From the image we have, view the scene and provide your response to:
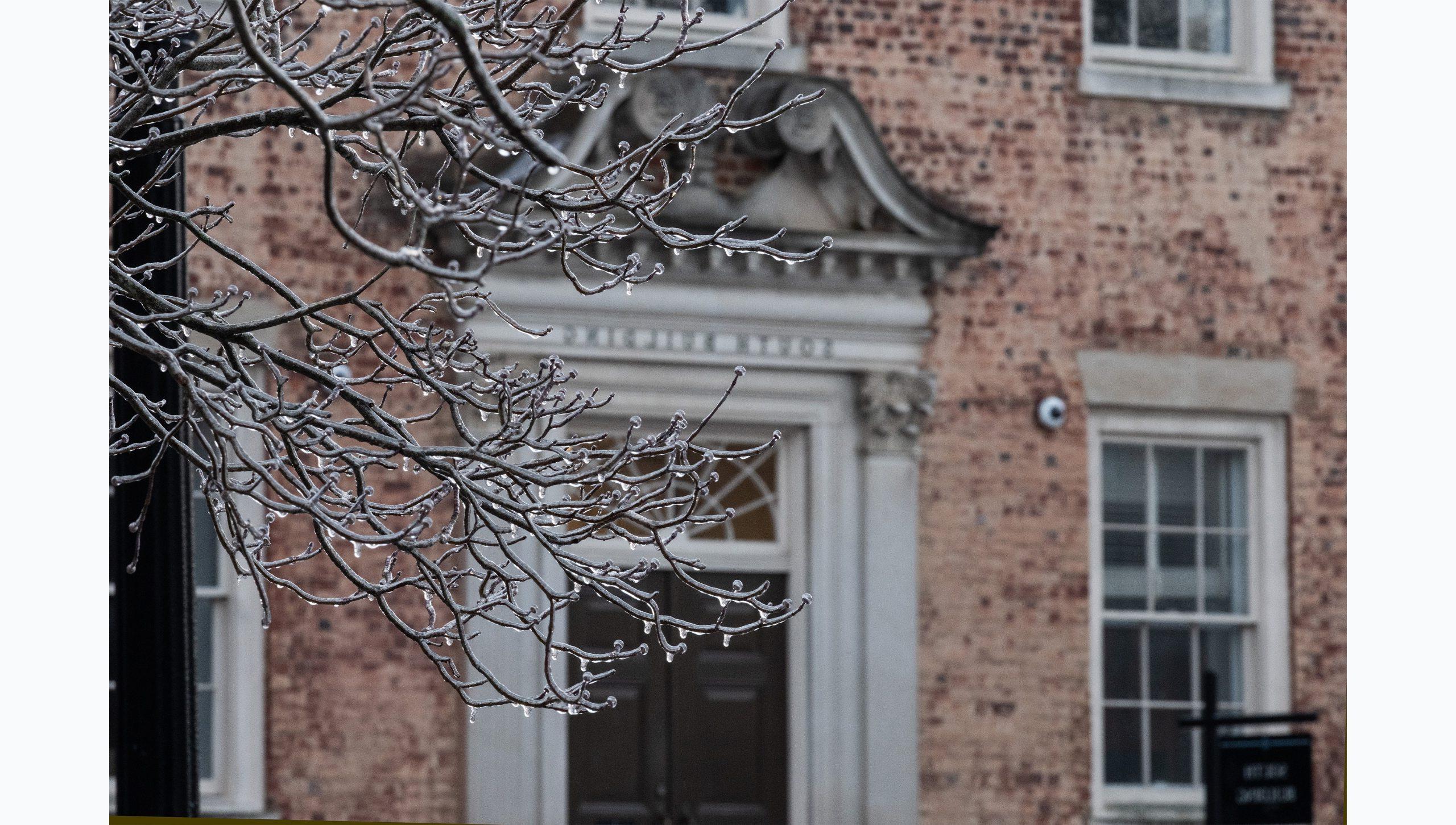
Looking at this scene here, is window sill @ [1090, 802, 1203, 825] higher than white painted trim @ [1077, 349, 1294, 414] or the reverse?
the reverse

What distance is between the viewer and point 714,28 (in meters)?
9.55

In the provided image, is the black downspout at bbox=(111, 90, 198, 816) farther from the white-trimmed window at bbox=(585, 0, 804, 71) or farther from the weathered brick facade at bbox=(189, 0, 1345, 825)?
the white-trimmed window at bbox=(585, 0, 804, 71)

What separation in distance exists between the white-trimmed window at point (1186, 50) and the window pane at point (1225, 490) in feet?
4.97

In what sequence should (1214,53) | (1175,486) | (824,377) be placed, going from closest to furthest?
(824,377) → (1175,486) → (1214,53)

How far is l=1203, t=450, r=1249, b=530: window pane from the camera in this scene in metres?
9.93

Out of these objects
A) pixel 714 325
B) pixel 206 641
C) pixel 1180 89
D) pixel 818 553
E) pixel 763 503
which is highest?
pixel 1180 89

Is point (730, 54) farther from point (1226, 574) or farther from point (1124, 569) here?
point (1226, 574)

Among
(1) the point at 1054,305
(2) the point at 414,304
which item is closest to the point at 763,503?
(1) the point at 1054,305

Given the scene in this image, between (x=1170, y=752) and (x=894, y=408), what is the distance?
1.86 m

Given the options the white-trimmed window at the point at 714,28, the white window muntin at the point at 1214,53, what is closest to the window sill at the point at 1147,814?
the white window muntin at the point at 1214,53

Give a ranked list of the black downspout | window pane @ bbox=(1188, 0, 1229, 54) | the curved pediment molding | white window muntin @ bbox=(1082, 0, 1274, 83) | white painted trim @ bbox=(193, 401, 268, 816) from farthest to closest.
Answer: window pane @ bbox=(1188, 0, 1229, 54) < white window muntin @ bbox=(1082, 0, 1274, 83) < the curved pediment molding < white painted trim @ bbox=(193, 401, 268, 816) < the black downspout

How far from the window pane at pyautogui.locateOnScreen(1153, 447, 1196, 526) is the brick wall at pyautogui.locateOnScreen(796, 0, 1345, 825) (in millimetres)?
395

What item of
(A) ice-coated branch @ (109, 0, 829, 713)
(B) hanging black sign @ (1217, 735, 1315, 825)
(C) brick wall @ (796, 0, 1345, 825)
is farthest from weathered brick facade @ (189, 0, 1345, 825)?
(A) ice-coated branch @ (109, 0, 829, 713)

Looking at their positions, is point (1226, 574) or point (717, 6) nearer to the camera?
point (717, 6)
